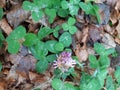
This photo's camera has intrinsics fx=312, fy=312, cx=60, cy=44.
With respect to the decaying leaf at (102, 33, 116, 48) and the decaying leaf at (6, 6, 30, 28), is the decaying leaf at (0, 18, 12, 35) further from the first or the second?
the decaying leaf at (102, 33, 116, 48)

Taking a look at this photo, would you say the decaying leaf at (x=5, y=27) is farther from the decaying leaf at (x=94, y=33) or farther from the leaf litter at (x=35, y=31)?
the decaying leaf at (x=94, y=33)

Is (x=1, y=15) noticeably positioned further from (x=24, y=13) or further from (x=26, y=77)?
(x=26, y=77)

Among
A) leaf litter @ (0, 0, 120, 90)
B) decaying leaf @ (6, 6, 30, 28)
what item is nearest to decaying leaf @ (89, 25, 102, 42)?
leaf litter @ (0, 0, 120, 90)

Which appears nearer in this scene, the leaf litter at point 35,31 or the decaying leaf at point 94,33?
the leaf litter at point 35,31

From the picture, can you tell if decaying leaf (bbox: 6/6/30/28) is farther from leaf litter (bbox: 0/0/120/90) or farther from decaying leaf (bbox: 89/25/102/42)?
decaying leaf (bbox: 89/25/102/42)

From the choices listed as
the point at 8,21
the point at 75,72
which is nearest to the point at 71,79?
the point at 75,72

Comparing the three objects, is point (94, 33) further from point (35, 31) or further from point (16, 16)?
point (16, 16)

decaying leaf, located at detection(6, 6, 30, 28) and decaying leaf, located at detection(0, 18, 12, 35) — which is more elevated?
decaying leaf, located at detection(6, 6, 30, 28)

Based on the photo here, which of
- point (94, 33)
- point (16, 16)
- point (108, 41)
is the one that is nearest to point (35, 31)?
Answer: point (16, 16)

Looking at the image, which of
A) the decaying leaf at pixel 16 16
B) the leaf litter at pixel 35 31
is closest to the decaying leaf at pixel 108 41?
the leaf litter at pixel 35 31

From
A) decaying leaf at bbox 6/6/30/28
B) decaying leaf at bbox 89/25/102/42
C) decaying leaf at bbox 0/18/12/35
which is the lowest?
decaying leaf at bbox 89/25/102/42

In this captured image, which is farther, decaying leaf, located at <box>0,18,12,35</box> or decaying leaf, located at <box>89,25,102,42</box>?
decaying leaf, located at <box>89,25,102,42</box>
